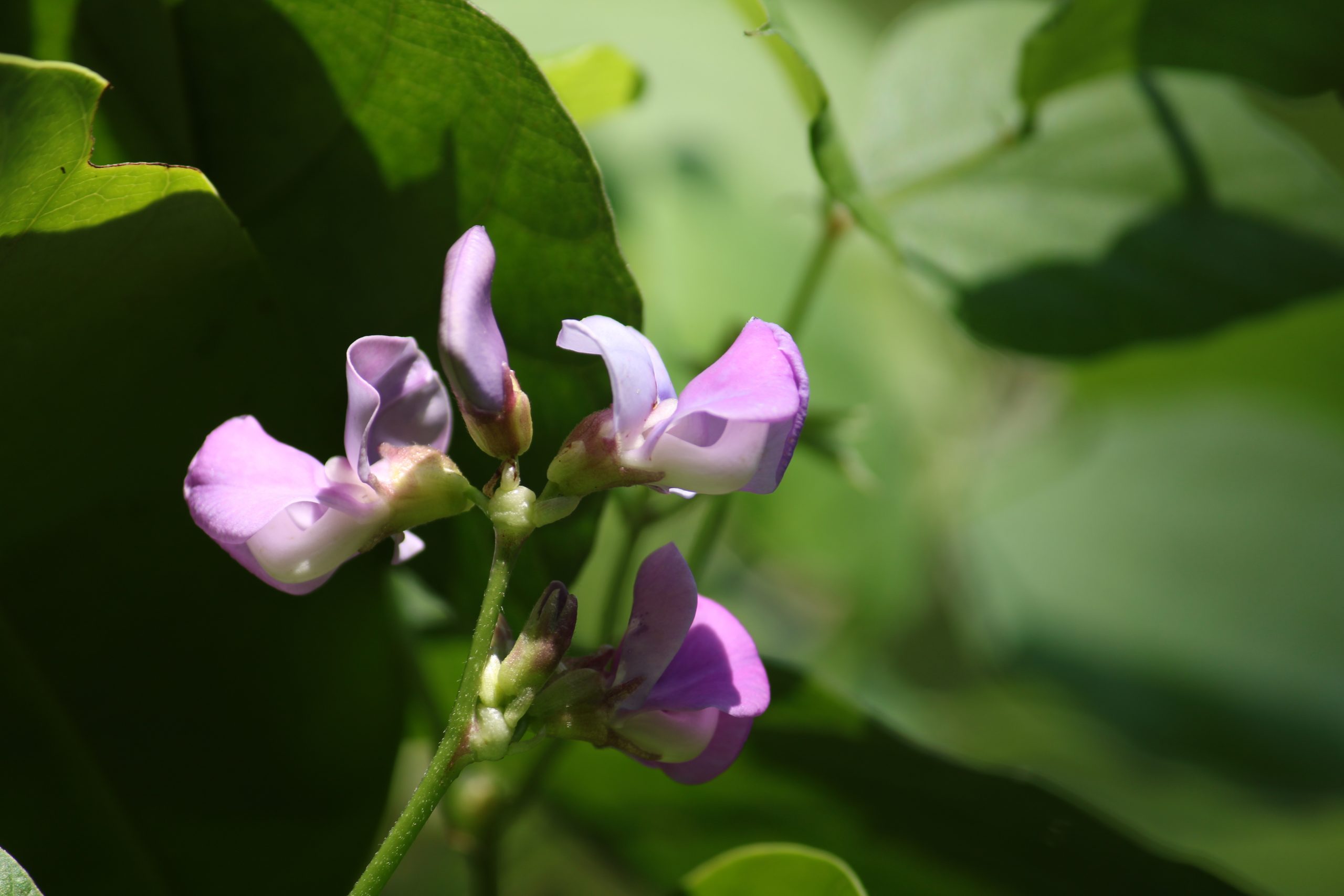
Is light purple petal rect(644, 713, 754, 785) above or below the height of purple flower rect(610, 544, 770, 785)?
below

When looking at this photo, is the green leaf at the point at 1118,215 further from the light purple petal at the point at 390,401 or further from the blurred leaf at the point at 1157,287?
the light purple petal at the point at 390,401

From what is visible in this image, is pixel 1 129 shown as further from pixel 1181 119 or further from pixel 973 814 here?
pixel 1181 119

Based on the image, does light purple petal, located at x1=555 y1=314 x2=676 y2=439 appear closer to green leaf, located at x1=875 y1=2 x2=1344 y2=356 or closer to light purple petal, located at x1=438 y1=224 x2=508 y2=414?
light purple petal, located at x1=438 y1=224 x2=508 y2=414

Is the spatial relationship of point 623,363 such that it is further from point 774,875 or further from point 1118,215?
point 1118,215

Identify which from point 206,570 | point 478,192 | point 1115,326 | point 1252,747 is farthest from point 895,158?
point 1252,747

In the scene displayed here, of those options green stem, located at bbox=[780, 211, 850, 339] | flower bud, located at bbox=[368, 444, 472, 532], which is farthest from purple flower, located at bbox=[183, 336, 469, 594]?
green stem, located at bbox=[780, 211, 850, 339]

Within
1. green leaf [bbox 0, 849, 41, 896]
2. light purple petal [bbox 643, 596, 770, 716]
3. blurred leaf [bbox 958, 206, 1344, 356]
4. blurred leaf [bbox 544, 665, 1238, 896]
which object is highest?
Result: green leaf [bbox 0, 849, 41, 896]

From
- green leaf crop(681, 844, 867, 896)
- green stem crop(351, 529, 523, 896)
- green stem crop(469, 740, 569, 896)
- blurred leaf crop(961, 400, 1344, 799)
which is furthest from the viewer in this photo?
blurred leaf crop(961, 400, 1344, 799)
